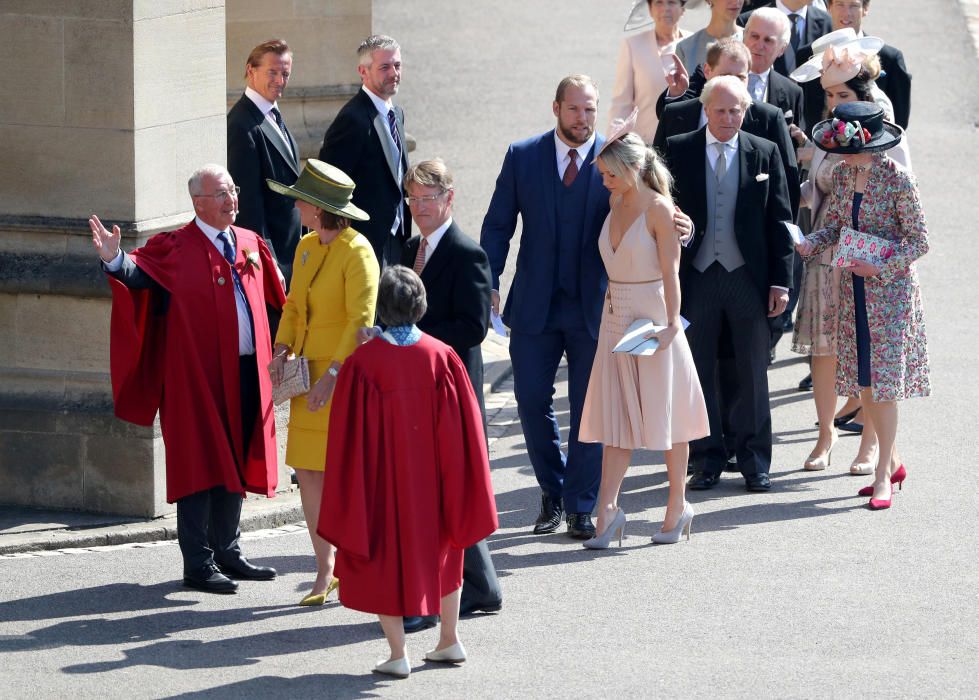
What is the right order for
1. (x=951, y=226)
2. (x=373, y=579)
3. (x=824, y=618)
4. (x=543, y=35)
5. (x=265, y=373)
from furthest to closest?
1. (x=543, y=35)
2. (x=951, y=226)
3. (x=265, y=373)
4. (x=824, y=618)
5. (x=373, y=579)

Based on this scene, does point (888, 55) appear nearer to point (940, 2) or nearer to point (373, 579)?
point (373, 579)

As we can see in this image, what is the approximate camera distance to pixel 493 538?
359 inches

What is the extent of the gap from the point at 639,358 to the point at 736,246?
1153 millimetres

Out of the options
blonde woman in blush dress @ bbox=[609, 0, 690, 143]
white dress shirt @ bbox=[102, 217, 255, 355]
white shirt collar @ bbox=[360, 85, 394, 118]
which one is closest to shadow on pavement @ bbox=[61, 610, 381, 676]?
white dress shirt @ bbox=[102, 217, 255, 355]

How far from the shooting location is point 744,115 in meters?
9.82

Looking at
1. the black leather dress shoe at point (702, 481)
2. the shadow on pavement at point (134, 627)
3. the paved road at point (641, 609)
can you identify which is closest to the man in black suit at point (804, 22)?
the paved road at point (641, 609)

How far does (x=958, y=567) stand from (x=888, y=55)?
4507mm

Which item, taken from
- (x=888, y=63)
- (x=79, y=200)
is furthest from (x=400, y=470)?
(x=888, y=63)

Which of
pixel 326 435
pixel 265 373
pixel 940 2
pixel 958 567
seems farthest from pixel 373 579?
pixel 940 2

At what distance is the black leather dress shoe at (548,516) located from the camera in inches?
363

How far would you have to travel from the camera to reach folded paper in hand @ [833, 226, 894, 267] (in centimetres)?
937

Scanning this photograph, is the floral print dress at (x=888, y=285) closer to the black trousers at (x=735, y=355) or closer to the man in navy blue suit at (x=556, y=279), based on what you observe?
the black trousers at (x=735, y=355)

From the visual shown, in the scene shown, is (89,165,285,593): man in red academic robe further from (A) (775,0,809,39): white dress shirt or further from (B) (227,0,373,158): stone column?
(A) (775,0,809,39): white dress shirt

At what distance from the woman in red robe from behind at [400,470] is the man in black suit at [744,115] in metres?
3.36
